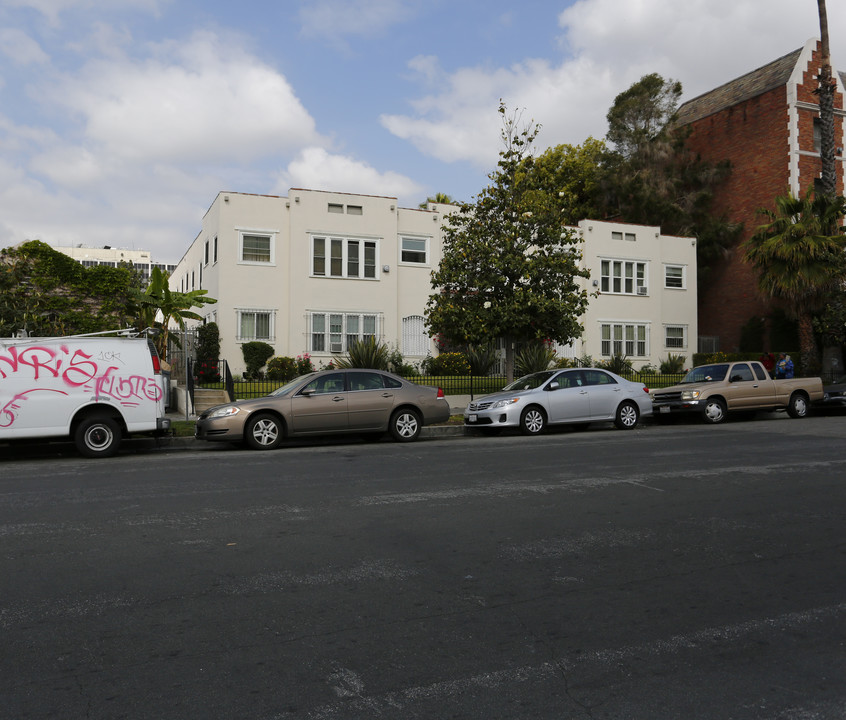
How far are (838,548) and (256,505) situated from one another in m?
5.42

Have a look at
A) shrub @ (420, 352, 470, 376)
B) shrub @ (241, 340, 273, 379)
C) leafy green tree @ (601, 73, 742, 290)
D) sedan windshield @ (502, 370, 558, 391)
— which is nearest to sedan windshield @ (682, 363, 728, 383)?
sedan windshield @ (502, 370, 558, 391)

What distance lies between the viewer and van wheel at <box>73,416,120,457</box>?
11.8 meters

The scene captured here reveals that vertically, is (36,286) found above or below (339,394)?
above

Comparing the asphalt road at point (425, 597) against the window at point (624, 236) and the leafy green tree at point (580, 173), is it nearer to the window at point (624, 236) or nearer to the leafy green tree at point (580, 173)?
the window at point (624, 236)

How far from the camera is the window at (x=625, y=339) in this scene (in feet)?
110

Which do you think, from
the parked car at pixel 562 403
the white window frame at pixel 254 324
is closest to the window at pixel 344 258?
the white window frame at pixel 254 324

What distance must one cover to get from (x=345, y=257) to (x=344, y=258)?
0.06m

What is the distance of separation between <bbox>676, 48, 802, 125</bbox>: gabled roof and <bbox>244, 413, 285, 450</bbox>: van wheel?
3254 cm

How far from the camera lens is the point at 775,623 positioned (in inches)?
168

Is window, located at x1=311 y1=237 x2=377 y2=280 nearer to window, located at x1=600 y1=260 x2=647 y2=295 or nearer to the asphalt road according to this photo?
window, located at x1=600 y1=260 x2=647 y2=295

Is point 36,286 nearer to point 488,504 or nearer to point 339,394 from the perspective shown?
point 339,394

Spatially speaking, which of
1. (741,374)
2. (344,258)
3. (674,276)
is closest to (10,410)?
(741,374)

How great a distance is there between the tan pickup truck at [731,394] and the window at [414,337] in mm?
12612

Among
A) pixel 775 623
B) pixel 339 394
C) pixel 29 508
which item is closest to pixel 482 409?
pixel 339 394
